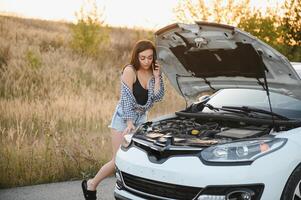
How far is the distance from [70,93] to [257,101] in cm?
1124

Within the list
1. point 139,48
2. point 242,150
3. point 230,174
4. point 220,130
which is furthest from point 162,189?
point 139,48

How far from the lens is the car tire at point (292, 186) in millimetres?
3803

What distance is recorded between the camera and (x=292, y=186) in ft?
12.5

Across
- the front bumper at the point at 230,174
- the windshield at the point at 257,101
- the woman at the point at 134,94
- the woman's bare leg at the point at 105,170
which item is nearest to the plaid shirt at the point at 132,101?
the woman at the point at 134,94

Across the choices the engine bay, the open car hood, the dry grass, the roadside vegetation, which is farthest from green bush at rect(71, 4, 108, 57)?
the engine bay

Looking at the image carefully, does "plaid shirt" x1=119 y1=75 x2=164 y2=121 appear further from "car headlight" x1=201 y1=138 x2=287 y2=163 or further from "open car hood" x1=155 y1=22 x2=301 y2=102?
"car headlight" x1=201 y1=138 x2=287 y2=163

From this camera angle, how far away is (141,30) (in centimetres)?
3481

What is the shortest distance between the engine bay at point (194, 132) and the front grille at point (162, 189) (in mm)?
345

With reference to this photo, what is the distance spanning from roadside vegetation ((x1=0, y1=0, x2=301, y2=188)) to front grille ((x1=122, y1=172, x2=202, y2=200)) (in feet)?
8.95

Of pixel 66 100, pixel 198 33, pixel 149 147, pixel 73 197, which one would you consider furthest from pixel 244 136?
pixel 66 100

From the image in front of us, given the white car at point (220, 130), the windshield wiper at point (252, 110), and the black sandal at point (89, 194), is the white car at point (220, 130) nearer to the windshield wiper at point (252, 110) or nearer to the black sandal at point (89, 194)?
the windshield wiper at point (252, 110)

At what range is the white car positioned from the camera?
149 inches

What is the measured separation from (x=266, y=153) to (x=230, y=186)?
0.39 metres

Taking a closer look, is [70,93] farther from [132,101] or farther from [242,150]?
[242,150]
